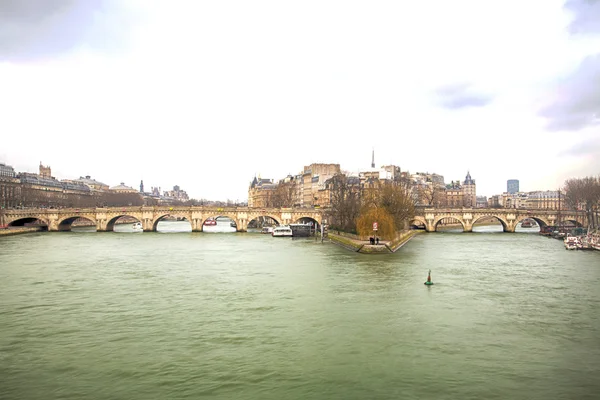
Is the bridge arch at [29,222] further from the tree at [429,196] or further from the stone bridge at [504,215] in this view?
the tree at [429,196]

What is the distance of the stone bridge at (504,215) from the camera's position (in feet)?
281

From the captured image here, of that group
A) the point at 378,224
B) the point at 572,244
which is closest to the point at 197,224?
the point at 378,224

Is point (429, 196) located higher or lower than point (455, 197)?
lower

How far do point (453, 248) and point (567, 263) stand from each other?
13799mm

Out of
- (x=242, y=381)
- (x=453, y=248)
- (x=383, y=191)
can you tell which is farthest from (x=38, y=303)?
(x=383, y=191)

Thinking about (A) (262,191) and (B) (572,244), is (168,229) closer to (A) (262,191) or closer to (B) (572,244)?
(B) (572,244)

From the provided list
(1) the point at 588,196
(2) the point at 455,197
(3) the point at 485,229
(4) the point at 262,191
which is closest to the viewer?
(1) the point at 588,196

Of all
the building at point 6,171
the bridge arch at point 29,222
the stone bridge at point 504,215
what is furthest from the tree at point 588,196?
the building at point 6,171

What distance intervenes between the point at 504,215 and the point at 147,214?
187 ft

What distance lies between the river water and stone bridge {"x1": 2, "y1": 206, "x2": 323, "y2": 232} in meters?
46.9

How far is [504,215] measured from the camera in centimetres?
8562

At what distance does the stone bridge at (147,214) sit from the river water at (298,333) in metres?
46.9

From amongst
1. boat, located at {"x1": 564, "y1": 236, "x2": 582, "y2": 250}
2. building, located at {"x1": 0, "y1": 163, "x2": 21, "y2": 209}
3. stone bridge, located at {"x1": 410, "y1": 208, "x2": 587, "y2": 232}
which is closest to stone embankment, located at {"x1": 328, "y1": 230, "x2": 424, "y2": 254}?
boat, located at {"x1": 564, "y1": 236, "x2": 582, "y2": 250}

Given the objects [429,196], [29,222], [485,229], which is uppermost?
[429,196]
